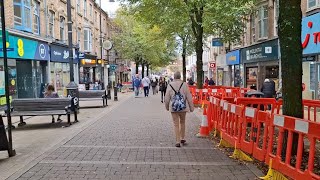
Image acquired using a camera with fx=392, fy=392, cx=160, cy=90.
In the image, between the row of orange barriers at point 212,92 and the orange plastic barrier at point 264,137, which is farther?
the row of orange barriers at point 212,92

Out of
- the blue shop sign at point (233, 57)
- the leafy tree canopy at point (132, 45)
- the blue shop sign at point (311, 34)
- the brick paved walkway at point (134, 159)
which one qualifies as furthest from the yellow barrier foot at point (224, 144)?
the leafy tree canopy at point (132, 45)

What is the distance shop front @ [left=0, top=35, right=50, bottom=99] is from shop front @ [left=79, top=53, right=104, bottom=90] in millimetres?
6161

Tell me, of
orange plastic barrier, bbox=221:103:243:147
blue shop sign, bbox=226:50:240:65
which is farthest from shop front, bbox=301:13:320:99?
blue shop sign, bbox=226:50:240:65

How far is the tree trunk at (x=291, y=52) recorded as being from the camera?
6.25 metres

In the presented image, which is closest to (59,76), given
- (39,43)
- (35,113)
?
(39,43)

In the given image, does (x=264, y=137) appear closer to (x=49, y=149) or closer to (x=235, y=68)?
(x=49, y=149)

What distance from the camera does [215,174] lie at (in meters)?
5.95

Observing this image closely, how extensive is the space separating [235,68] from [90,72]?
48.6ft

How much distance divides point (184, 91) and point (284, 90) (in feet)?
8.62

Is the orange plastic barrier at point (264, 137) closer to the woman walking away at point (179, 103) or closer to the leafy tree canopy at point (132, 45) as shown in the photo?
the woman walking away at point (179, 103)

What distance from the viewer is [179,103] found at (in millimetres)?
8445

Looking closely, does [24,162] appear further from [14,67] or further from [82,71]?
[82,71]

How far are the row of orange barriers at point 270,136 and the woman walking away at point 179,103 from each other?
84cm

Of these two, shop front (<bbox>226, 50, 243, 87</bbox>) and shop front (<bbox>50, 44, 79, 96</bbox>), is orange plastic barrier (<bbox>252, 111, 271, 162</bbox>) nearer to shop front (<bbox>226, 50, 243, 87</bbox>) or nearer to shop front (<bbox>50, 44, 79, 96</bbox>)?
shop front (<bbox>50, 44, 79, 96</bbox>)
